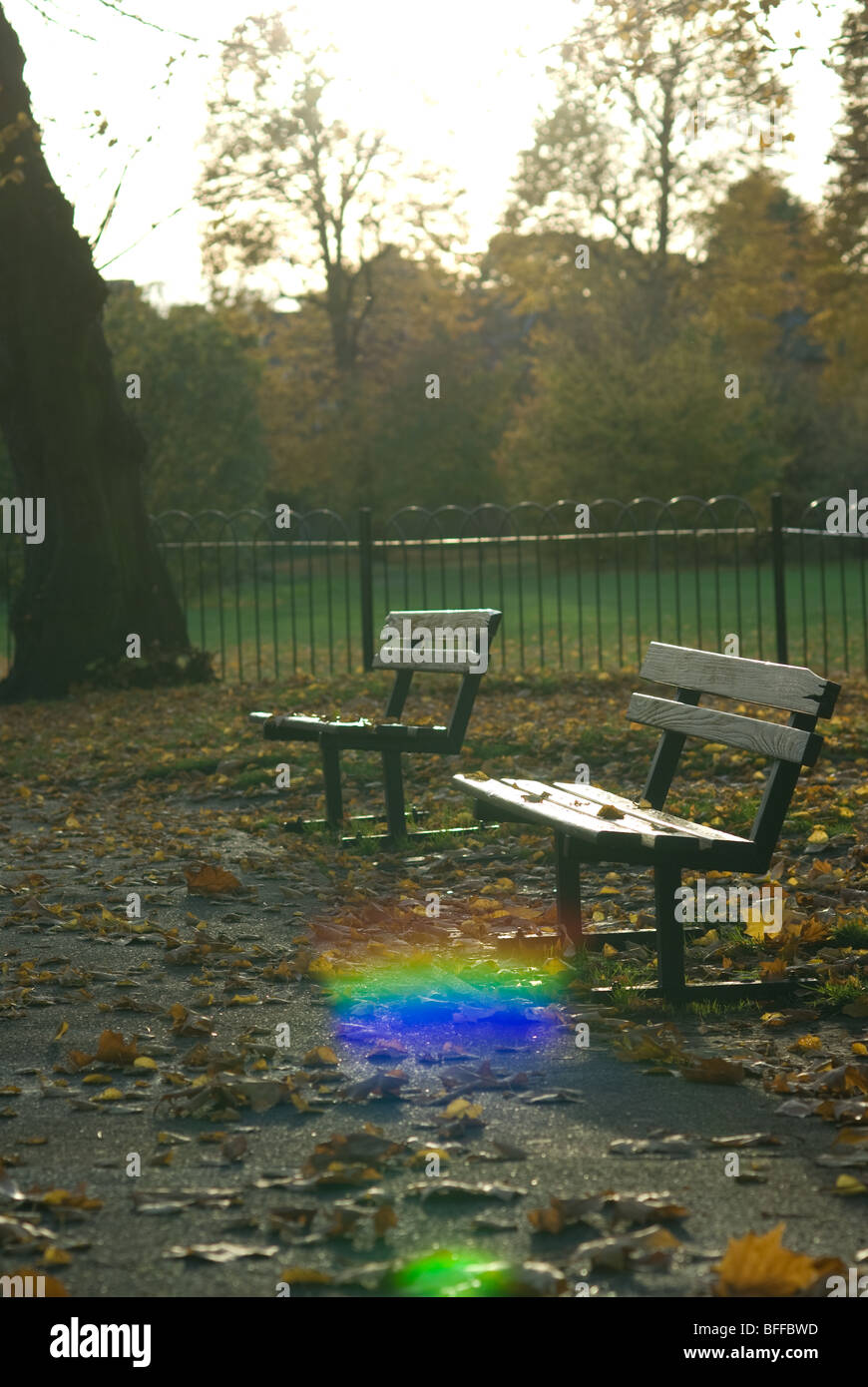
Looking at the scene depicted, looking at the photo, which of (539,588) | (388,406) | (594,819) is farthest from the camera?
(388,406)

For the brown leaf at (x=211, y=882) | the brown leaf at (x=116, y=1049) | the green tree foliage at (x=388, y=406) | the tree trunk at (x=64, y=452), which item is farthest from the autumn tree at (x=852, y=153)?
the green tree foliage at (x=388, y=406)

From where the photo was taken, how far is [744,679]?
4910mm

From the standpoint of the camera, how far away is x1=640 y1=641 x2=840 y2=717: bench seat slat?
434 cm

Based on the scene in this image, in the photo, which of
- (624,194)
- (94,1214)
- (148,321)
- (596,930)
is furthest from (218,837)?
(624,194)

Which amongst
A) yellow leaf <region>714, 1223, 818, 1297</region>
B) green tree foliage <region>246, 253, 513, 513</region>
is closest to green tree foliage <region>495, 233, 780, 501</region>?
green tree foliage <region>246, 253, 513, 513</region>

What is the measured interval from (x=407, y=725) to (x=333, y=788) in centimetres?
59

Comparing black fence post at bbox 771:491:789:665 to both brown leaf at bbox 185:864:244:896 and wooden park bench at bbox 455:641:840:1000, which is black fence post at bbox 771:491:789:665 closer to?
wooden park bench at bbox 455:641:840:1000

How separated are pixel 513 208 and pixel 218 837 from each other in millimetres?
31786

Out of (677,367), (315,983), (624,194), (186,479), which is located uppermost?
(624,194)

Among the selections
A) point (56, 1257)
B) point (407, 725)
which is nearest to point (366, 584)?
point (407, 725)

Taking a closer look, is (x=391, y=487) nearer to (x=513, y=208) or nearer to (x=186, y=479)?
(x=513, y=208)

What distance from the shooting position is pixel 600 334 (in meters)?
33.6

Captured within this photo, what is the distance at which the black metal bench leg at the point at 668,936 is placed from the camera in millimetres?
4461

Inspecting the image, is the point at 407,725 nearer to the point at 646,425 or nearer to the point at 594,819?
the point at 594,819
